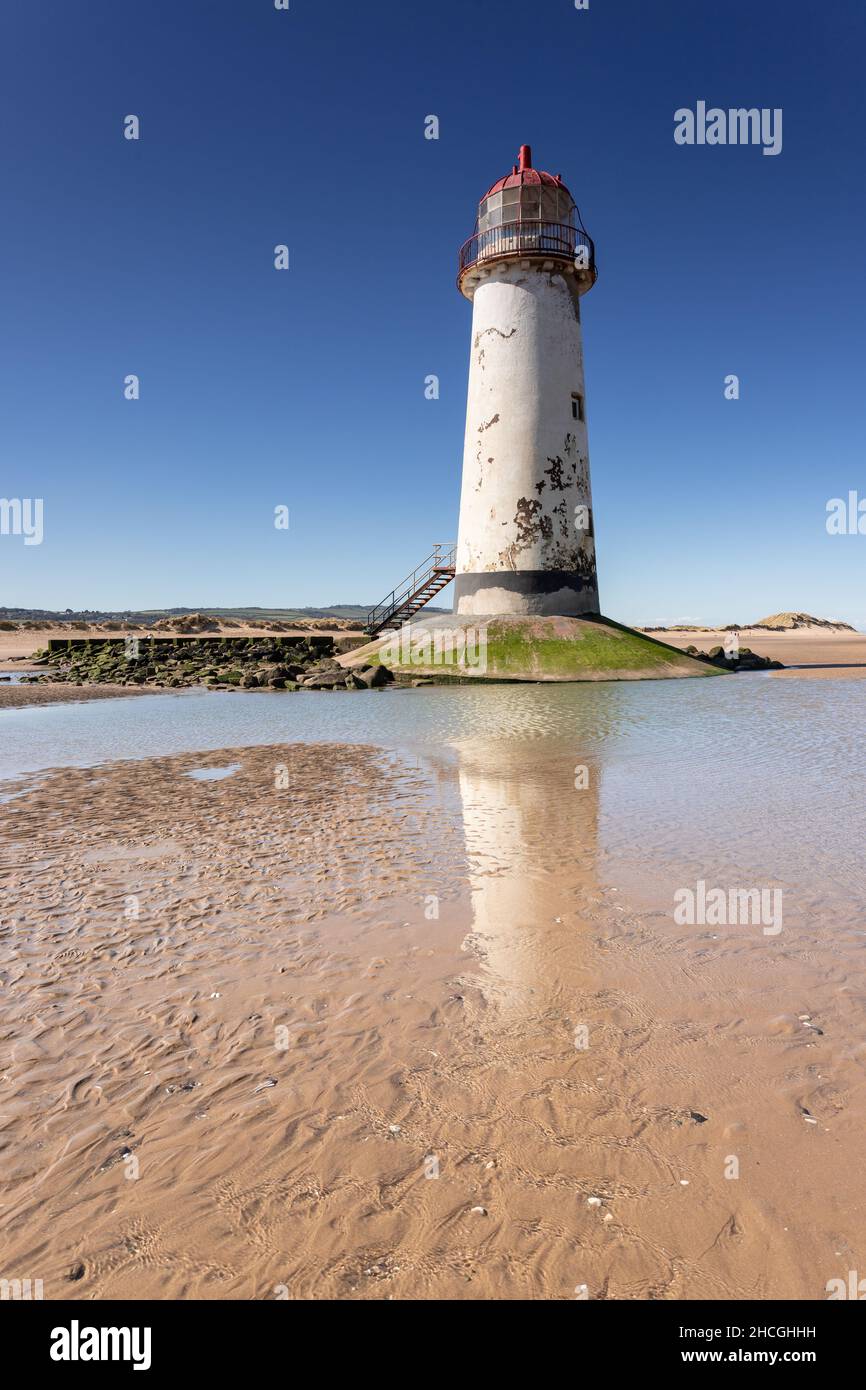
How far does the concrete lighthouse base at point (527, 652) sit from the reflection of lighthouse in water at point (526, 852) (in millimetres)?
12239

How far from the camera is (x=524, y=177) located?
83.2 feet

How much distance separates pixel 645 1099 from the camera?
11.4ft

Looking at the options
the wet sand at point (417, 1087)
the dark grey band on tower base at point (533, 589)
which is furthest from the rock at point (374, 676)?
the wet sand at point (417, 1087)

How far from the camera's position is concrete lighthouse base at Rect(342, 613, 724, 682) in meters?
24.6

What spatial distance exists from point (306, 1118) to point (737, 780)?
28.8 feet

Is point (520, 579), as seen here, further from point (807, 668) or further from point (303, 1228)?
point (303, 1228)

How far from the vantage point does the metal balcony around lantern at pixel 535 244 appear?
25.0 meters

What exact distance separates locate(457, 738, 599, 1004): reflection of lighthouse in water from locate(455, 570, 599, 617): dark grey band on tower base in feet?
46.0

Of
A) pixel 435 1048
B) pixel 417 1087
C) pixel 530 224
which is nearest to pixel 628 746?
pixel 435 1048

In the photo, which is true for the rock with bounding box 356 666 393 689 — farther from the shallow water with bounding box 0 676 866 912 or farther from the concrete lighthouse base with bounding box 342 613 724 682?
the shallow water with bounding box 0 676 866 912

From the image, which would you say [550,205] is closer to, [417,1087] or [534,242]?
[534,242]

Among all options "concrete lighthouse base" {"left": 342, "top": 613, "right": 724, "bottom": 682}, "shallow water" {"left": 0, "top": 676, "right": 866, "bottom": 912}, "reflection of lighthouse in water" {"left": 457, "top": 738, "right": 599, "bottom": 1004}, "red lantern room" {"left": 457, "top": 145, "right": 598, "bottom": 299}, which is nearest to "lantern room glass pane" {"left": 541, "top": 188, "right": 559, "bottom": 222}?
"red lantern room" {"left": 457, "top": 145, "right": 598, "bottom": 299}

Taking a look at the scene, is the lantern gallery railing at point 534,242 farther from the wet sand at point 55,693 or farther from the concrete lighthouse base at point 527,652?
the wet sand at point 55,693

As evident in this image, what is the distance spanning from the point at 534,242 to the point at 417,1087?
2839 cm
